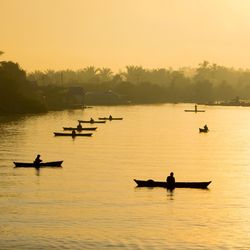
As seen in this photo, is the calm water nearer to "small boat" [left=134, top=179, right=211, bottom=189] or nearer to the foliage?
"small boat" [left=134, top=179, right=211, bottom=189]

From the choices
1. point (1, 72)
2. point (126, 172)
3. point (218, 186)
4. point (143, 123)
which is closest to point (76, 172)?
point (126, 172)

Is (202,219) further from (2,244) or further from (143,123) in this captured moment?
(143,123)

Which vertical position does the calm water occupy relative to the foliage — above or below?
below

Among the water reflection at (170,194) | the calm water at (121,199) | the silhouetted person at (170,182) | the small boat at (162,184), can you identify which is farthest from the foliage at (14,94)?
the water reflection at (170,194)

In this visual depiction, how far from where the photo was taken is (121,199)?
4609cm

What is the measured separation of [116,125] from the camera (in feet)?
405

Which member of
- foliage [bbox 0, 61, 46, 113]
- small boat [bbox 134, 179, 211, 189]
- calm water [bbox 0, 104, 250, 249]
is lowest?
calm water [bbox 0, 104, 250, 249]

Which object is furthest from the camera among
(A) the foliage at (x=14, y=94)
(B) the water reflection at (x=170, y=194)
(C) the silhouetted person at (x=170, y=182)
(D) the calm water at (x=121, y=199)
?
(A) the foliage at (x=14, y=94)

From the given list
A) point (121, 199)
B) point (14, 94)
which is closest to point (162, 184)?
point (121, 199)

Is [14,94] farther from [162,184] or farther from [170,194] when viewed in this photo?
[170,194]

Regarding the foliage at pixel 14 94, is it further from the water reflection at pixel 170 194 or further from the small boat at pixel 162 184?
the water reflection at pixel 170 194

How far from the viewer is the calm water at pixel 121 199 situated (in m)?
36.2

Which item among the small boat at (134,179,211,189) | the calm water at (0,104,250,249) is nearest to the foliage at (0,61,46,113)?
the calm water at (0,104,250,249)

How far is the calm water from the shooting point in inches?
1426
